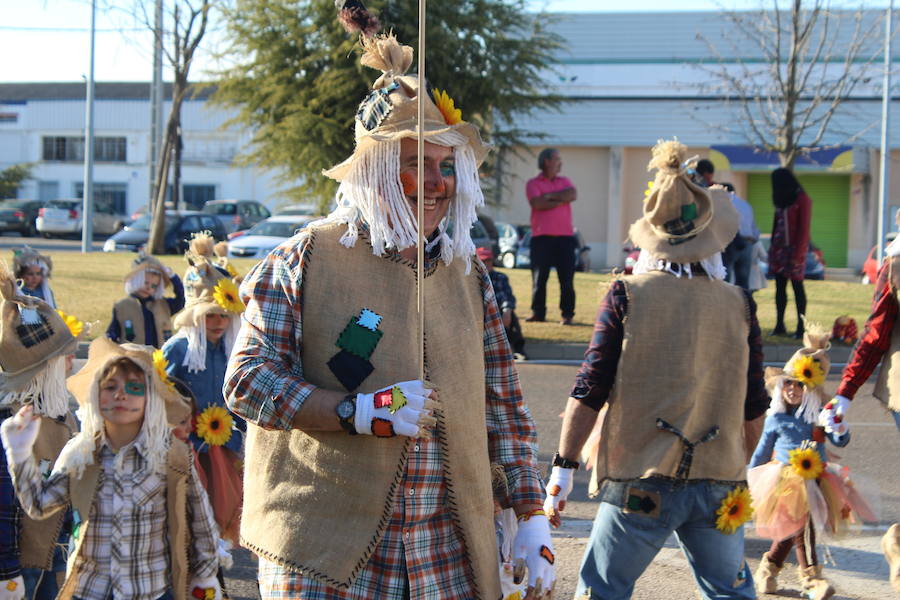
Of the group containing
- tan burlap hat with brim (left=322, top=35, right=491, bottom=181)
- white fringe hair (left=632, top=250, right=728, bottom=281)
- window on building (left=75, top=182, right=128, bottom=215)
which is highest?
window on building (left=75, top=182, right=128, bottom=215)

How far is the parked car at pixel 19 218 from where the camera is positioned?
4262 centimetres

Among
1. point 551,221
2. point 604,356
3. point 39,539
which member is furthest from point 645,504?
point 551,221

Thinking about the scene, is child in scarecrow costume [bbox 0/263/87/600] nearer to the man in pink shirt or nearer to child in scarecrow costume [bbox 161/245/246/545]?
child in scarecrow costume [bbox 161/245/246/545]

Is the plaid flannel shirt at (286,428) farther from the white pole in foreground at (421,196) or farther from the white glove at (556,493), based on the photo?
the white glove at (556,493)

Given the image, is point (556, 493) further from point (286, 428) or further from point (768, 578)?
point (768, 578)

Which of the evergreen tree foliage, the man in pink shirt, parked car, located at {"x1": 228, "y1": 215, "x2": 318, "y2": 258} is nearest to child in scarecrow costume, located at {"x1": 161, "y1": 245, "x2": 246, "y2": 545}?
the man in pink shirt

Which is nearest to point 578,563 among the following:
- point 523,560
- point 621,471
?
point 621,471

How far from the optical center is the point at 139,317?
802 centimetres

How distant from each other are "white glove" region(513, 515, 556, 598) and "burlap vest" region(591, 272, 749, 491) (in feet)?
3.46

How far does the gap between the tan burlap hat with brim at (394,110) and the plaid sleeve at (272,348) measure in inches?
12.9

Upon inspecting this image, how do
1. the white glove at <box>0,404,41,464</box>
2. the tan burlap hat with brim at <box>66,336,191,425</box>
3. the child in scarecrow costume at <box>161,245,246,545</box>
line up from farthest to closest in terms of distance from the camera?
1. the child in scarecrow costume at <box>161,245,246,545</box>
2. the tan burlap hat with brim at <box>66,336,191,425</box>
3. the white glove at <box>0,404,41,464</box>

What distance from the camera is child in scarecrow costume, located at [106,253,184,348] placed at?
26.0 ft

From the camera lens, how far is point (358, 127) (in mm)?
3027

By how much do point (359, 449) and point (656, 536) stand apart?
64.6 inches
